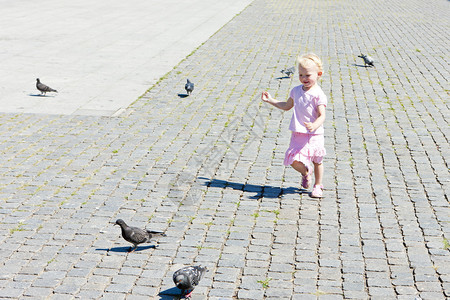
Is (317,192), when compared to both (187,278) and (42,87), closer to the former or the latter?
(187,278)

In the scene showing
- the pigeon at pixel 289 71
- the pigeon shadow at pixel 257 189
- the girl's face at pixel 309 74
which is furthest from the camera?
the pigeon at pixel 289 71

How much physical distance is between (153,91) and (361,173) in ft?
19.1

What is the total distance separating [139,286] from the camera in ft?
18.6

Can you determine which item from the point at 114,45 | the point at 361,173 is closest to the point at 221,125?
the point at 361,173

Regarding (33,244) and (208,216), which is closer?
(33,244)

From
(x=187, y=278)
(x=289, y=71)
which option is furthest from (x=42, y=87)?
(x=187, y=278)

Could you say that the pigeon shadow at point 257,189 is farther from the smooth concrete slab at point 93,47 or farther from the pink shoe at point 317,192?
the smooth concrete slab at point 93,47

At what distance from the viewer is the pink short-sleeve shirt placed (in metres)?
7.49

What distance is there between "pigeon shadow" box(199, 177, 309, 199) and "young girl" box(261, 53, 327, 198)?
1.13 feet

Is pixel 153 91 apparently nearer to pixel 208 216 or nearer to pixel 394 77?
pixel 394 77

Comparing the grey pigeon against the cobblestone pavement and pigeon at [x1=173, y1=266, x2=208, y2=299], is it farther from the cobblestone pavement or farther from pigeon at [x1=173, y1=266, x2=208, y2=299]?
pigeon at [x1=173, y1=266, x2=208, y2=299]

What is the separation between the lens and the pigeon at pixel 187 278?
17.3 ft

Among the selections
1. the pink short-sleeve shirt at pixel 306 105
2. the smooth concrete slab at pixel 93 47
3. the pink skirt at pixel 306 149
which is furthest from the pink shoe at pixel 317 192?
the smooth concrete slab at pixel 93 47

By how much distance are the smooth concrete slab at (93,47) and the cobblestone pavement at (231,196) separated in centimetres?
85
